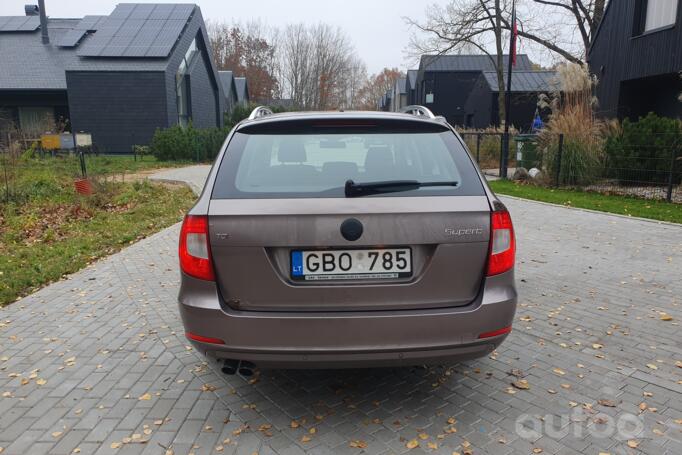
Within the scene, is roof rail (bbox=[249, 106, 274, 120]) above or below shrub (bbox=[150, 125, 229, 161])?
above

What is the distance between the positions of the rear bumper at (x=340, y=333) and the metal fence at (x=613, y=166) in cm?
1039

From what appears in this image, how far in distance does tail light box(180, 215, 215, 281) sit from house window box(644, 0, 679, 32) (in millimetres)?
18501

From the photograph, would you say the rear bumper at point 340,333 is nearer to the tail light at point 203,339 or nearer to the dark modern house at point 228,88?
the tail light at point 203,339

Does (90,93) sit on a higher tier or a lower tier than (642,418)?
higher

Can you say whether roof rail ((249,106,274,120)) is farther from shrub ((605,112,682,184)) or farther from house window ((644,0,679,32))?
house window ((644,0,679,32))

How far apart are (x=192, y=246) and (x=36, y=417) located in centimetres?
146

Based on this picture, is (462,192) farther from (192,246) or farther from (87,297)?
(87,297)

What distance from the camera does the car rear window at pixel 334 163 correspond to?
9.46 ft

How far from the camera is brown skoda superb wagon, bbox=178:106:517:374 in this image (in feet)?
8.90

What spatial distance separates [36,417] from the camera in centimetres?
314

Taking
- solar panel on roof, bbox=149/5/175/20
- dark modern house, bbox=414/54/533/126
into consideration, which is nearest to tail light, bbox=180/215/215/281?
solar panel on roof, bbox=149/5/175/20

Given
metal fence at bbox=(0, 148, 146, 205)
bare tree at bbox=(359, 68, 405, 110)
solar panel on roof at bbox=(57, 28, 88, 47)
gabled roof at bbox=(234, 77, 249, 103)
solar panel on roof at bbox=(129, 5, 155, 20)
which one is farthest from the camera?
bare tree at bbox=(359, 68, 405, 110)

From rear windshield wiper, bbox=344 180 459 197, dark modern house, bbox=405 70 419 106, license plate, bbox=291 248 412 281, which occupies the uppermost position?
dark modern house, bbox=405 70 419 106

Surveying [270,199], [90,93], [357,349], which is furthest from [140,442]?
[90,93]
